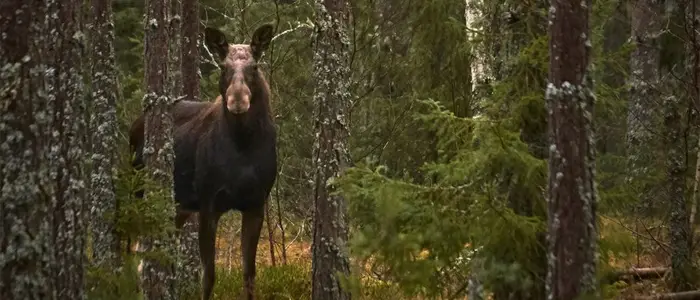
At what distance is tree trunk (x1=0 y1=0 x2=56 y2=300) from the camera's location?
19.1ft

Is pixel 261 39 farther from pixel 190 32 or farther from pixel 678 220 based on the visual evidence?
pixel 678 220

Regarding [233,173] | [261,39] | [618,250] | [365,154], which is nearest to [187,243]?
[233,173]

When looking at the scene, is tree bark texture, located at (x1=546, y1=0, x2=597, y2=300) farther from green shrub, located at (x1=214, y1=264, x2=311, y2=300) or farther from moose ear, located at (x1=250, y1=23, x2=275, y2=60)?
green shrub, located at (x1=214, y1=264, x2=311, y2=300)

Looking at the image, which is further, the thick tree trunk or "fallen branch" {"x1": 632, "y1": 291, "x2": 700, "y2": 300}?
the thick tree trunk

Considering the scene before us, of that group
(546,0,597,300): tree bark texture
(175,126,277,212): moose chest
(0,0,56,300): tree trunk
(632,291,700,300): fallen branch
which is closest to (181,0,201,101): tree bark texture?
(175,126,277,212): moose chest

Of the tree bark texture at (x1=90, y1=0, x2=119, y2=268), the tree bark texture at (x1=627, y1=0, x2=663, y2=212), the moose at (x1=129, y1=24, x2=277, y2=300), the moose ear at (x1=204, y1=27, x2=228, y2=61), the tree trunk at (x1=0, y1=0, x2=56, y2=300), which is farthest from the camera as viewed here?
the tree bark texture at (x1=627, y1=0, x2=663, y2=212)

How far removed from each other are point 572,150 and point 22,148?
3736mm

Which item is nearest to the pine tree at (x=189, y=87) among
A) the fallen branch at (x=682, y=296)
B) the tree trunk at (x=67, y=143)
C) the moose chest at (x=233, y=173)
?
the moose chest at (x=233, y=173)

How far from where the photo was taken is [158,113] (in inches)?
364

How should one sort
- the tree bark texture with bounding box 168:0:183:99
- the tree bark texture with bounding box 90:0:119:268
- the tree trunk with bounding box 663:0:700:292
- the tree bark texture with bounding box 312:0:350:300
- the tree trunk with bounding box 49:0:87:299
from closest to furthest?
the tree trunk with bounding box 49:0:87:299 → the tree bark texture with bounding box 90:0:119:268 → the tree bark texture with bounding box 168:0:183:99 → the tree bark texture with bounding box 312:0:350:300 → the tree trunk with bounding box 663:0:700:292

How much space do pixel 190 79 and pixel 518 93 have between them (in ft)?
26.1

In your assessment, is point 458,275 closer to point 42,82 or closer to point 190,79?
point 42,82

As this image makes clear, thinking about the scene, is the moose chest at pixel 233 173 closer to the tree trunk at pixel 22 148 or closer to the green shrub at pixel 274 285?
the green shrub at pixel 274 285

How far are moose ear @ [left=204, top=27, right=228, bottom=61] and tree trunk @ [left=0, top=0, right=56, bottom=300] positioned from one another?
456cm
